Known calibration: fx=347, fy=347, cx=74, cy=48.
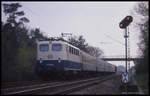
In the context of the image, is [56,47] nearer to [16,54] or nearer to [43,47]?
[43,47]

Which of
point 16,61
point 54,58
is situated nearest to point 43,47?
point 54,58

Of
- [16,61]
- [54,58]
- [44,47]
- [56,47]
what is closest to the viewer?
[54,58]

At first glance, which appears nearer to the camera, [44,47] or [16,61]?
[44,47]

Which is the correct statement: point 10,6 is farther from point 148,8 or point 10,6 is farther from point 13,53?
point 148,8

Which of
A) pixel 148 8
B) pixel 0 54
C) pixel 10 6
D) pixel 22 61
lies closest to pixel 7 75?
pixel 0 54

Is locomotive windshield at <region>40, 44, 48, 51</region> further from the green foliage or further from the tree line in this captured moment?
the green foliage

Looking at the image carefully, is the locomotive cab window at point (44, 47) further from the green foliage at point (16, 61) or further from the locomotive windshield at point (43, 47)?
the green foliage at point (16, 61)

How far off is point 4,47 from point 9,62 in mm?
2015

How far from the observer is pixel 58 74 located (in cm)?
3056

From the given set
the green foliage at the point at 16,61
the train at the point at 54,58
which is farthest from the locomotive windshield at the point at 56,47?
the green foliage at the point at 16,61

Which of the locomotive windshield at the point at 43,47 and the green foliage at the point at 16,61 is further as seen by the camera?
the green foliage at the point at 16,61

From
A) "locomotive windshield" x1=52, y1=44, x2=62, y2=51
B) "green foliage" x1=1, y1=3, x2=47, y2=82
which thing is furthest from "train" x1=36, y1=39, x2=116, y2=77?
"green foliage" x1=1, y1=3, x2=47, y2=82

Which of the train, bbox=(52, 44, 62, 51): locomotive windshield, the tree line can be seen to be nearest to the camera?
the train

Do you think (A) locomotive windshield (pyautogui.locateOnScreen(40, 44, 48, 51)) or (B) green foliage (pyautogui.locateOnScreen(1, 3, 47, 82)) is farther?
(B) green foliage (pyautogui.locateOnScreen(1, 3, 47, 82))
